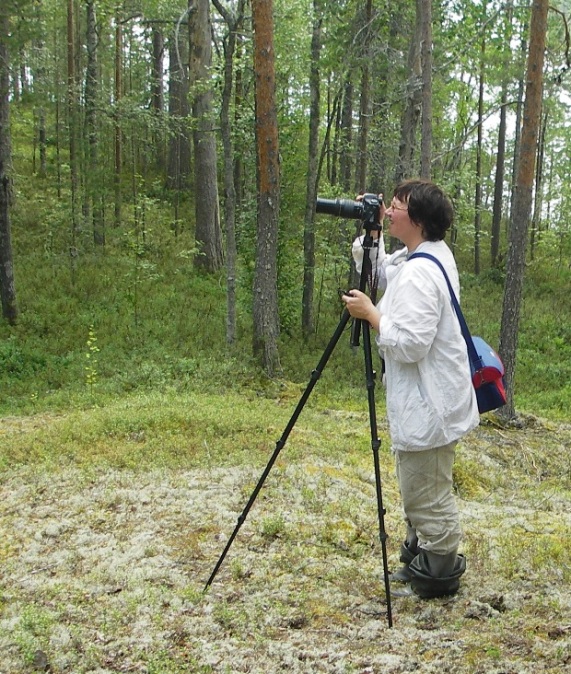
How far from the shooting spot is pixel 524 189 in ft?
29.6

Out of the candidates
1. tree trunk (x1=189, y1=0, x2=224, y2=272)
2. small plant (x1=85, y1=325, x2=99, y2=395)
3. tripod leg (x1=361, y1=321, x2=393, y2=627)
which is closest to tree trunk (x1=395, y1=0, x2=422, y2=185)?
small plant (x1=85, y1=325, x2=99, y2=395)

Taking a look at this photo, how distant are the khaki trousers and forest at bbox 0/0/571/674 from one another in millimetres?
435

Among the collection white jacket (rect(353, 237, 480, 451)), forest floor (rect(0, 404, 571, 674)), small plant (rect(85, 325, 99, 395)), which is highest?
white jacket (rect(353, 237, 480, 451))

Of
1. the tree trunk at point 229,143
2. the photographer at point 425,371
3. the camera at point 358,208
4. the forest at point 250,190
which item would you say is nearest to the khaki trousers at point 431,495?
the photographer at point 425,371

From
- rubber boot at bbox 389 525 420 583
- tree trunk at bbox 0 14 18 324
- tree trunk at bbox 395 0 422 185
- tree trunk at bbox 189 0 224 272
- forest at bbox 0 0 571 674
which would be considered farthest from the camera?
tree trunk at bbox 189 0 224 272

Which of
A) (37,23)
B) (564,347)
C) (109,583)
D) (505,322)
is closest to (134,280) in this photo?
(37,23)

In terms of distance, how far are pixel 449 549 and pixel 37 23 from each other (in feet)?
41.9

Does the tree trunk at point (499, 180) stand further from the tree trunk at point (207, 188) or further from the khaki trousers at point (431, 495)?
the khaki trousers at point (431, 495)

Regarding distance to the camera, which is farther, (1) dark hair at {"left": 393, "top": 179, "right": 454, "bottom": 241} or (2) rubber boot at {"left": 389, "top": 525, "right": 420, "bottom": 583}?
(2) rubber boot at {"left": 389, "top": 525, "right": 420, "bottom": 583}

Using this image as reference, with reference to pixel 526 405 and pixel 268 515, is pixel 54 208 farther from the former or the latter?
pixel 268 515

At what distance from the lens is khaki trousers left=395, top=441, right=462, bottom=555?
3.28m

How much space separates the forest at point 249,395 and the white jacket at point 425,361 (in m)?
0.58

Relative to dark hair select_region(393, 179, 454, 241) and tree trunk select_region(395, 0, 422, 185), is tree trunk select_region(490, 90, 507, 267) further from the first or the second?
dark hair select_region(393, 179, 454, 241)

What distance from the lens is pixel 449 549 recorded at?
3418 mm
